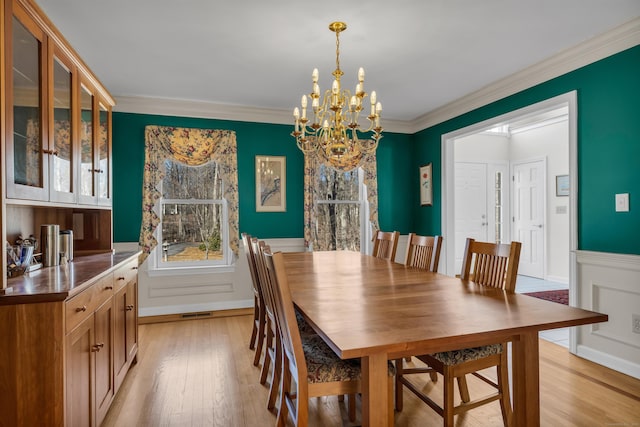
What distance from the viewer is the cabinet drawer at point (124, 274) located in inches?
91.1

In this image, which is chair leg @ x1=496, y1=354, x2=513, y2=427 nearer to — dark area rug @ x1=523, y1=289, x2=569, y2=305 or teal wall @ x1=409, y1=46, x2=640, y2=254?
teal wall @ x1=409, y1=46, x2=640, y2=254

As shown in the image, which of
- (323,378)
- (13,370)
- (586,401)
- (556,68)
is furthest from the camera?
(556,68)

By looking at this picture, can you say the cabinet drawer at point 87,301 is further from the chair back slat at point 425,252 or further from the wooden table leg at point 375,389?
the chair back slat at point 425,252

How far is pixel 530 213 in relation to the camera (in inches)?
248

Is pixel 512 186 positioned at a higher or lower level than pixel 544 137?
lower

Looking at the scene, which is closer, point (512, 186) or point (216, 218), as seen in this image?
point (216, 218)

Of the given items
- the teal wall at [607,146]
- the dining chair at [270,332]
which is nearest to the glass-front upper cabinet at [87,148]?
the dining chair at [270,332]

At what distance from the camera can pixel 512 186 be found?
662cm

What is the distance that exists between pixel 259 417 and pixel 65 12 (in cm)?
289

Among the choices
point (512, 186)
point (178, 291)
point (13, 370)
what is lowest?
point (178, 291)

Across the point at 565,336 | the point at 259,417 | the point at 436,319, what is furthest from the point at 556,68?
the point at 259,417

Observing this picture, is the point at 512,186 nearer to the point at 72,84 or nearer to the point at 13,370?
the point at 72,84

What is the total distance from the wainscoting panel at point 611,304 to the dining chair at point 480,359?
1355 millimetres

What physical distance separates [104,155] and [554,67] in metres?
3.94
